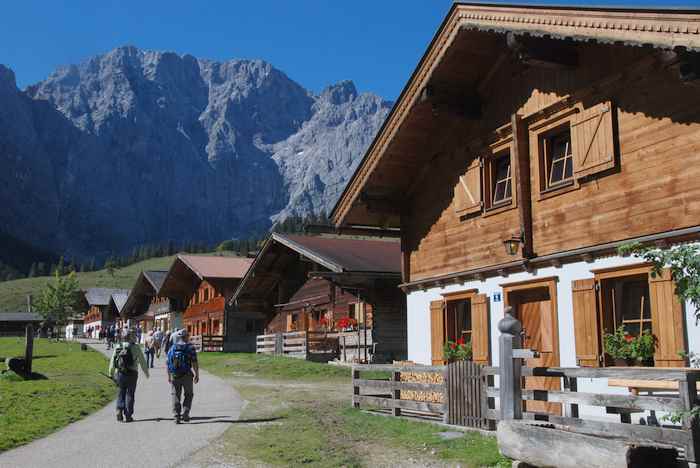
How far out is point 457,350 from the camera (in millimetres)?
15766

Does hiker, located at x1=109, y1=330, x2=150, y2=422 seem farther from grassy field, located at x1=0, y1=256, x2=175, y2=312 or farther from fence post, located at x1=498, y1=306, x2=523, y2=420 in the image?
grassy field, located at x1=0, y1=256, x2=175, y2=312

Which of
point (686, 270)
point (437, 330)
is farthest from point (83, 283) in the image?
point (686, 270)

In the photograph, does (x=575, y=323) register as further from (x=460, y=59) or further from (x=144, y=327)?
(x=144, y=327)

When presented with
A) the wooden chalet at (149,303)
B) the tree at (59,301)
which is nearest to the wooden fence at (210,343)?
the wooden chalet at (149,303)

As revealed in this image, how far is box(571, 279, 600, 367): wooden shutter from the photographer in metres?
12.0

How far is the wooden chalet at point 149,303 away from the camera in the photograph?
5975 centimetres

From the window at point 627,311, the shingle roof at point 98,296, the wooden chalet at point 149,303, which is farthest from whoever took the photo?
the shingle roof at point 98,296

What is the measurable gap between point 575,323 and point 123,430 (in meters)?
8.05

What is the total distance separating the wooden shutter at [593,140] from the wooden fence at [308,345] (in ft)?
64.6

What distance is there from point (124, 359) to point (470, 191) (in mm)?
7907

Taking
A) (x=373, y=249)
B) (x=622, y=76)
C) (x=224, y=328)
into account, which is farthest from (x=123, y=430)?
(x=224, y=328)

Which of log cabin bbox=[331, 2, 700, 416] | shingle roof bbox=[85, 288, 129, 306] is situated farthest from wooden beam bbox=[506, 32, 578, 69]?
shingle roof bbox=[85, 288, 129, 306]


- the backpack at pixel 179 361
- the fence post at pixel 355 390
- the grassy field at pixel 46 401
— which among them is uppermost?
the backpack at pixel 179 361

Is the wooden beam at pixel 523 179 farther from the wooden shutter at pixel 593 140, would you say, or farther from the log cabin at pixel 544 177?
the wooden shutter at pixel 593 140
